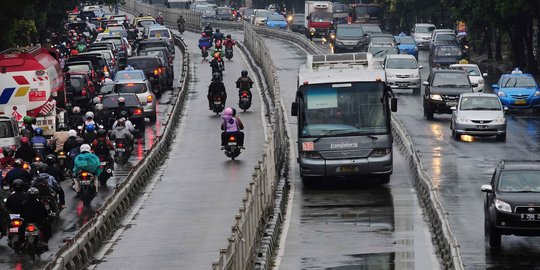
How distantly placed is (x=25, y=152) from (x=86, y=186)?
3582 millimetres

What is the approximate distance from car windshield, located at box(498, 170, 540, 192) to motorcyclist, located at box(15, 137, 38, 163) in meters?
13.9

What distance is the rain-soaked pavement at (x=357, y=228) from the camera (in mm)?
25141

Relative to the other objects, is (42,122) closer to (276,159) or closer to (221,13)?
(276,159)

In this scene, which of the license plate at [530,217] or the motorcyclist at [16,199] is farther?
the motorcyclist at [16,199]

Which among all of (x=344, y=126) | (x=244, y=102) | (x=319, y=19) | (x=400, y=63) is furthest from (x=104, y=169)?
(x=319, y=19)

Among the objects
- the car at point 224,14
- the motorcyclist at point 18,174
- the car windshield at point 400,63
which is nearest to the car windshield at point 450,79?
the car windshield at point 400,63

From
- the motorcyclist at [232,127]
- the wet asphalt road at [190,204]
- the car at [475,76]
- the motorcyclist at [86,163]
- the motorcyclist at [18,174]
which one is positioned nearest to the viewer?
the wet asphalt road at [190,204]

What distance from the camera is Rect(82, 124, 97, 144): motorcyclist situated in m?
38.6

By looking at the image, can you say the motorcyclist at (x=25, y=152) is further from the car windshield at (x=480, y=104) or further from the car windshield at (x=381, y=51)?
the car windshield at (x=381, y=51)

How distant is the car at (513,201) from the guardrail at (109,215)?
22.8ft

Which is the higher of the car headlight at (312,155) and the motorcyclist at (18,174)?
the motorcyclist at (18,174)

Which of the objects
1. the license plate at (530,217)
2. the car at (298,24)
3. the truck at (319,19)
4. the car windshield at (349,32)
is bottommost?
the car at (298,24)

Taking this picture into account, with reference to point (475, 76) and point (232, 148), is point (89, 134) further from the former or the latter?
point (475, 76)

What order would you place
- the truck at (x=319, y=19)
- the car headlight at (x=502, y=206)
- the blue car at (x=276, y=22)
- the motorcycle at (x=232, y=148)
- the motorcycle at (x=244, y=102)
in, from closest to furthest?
1. the car headlight at (x=502, y=206)
2. the motorcycle at (x=232, y=148)
3. the motorcycle at (x=244, y=102)
4. the truck at (x=319, y=19)
5. the blue car at (x=276, y=22)
